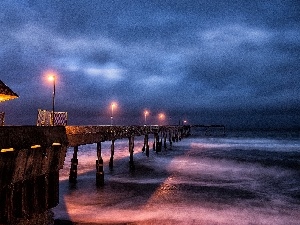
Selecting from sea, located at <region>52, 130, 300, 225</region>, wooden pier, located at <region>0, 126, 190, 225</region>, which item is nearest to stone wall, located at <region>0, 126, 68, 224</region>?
wooden pier, located at <region>0, 126, 190, 225</region>

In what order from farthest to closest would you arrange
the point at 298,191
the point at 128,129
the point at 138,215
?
the point at 128,129 → the point at 298,191 → the point at 138,215

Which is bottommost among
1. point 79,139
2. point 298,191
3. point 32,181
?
point 298,191

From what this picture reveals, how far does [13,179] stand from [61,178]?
50.9 feet

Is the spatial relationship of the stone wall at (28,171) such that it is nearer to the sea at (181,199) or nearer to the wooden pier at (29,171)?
the wooden pier at (29,171)

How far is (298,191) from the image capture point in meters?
17.7

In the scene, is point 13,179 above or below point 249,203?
above

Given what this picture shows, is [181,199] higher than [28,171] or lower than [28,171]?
lower

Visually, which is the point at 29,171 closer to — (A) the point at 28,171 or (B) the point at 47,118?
(A) the point at 28,171

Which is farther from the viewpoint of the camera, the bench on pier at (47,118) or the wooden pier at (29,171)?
the bench on pier at (47,118)

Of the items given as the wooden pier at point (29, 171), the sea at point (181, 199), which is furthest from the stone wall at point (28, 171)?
the sea at point (181, 199)

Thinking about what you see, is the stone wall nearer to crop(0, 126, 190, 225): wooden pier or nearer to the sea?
crop(0, 126, 190, 225): wooden pier

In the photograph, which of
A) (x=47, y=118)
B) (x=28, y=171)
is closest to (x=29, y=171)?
(x=28, y=171)

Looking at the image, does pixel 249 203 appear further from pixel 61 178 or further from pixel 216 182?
pixel 61 178

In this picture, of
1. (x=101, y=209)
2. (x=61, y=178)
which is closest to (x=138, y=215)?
(x=101, y=209)
